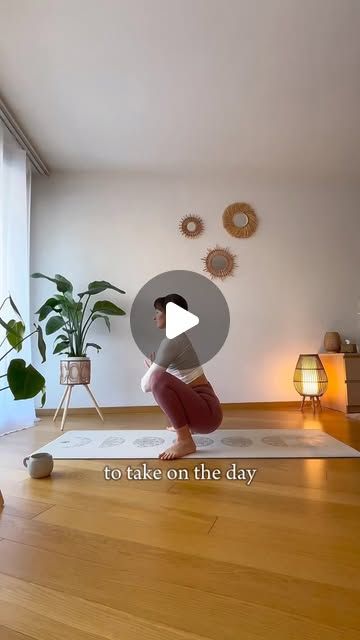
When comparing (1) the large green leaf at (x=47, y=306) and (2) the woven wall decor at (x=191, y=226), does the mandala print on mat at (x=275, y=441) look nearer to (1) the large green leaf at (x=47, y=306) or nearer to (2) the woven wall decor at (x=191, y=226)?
(1) the large green leaf at (x=47, y=306)

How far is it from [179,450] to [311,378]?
161 centimetres

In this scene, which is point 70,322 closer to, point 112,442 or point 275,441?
point 112,442

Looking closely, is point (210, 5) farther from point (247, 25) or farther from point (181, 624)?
point (181, 624)

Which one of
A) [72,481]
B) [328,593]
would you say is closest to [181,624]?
[328,593]

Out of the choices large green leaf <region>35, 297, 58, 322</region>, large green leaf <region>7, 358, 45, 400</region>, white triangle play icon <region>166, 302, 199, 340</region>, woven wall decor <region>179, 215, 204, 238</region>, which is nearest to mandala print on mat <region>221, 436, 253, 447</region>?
white triangle play icon <region>166, 302, 199, 340</region>

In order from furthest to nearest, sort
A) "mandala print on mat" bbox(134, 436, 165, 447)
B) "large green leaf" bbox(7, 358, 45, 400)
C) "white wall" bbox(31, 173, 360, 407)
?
"white wall" bbox(31, 173, 360, 407) → "mandala print on mat" bbox(134, 436, 165, 447) → "large green leaf" bbox(7, 358, 45, 400)

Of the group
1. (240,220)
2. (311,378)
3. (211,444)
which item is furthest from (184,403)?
(240,220)

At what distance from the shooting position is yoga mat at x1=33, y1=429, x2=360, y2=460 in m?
1.50

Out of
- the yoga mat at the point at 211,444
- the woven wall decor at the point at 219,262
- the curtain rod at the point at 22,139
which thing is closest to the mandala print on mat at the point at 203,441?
the yoga mat at the point at 211,444

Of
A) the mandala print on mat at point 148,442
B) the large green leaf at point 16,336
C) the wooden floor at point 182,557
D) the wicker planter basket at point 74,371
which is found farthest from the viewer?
the wicker planter basket at point 74,371

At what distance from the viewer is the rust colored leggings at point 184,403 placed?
1458 mm

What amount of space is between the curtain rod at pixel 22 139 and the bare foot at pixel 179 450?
2.33 m

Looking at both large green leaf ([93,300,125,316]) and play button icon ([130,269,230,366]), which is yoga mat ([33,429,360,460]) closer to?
play button icon ([130,269,230,366])

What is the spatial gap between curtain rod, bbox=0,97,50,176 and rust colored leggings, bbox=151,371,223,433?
2054 millimetres
